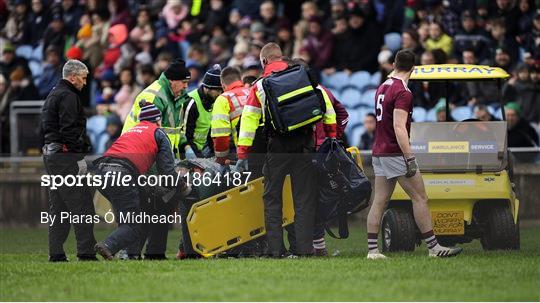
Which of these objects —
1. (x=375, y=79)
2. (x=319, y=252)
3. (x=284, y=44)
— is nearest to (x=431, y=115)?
(x=375, y=79)

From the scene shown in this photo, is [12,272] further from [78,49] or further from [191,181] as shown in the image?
[78,49]

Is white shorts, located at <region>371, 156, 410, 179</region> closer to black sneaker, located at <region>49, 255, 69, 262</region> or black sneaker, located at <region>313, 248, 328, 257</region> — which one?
black sneaker, located at <region>313, 248, 328, 257</region>

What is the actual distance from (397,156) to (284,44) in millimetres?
10879

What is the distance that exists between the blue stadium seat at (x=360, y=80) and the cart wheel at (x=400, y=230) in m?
7.86

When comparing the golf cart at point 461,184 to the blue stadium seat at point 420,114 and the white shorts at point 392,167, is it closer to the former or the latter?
the white shorts at point 392,167

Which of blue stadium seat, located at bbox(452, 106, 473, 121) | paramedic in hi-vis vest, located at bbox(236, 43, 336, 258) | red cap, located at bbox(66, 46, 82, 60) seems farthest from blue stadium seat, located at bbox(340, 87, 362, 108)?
paramedic in hi-vis vest, located at bbox(236, 43, 336, 258)

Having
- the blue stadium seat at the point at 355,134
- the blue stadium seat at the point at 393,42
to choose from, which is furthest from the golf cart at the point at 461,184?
the blue stadium seat at the point at 393,42

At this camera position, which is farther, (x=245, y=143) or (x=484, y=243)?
(x=484, y=243)

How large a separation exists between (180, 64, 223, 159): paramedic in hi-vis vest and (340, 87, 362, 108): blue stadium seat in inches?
297

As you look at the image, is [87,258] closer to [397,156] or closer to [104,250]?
[104,250]

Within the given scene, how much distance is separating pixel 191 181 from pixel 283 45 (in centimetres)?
1004

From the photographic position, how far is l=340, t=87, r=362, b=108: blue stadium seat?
2453 centimetres

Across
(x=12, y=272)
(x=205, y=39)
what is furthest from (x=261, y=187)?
(x=205, y=39)

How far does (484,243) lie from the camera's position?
1742 centimetres
